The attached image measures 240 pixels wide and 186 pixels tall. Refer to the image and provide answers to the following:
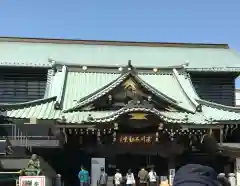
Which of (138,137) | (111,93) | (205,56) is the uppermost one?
(205,56)

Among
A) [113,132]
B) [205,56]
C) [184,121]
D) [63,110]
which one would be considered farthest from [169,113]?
[205,56]

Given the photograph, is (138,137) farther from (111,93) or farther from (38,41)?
(38,41)

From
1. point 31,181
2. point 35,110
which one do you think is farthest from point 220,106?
point 31,181

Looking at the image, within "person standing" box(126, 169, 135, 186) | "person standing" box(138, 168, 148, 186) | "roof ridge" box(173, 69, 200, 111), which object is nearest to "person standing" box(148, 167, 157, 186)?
"person standing" box(138, 168, 148, 186)

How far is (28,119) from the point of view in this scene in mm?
18672

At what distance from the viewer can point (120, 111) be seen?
57.9 ft

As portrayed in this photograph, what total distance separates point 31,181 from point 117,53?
12.5 meters

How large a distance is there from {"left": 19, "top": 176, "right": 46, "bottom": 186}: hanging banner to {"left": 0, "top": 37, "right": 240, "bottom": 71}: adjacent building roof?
868cm

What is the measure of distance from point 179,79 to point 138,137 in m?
5.06

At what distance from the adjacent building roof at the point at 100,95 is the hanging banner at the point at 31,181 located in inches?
129

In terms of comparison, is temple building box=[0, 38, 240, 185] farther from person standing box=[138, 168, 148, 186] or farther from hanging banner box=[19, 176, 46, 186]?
hanging banner box=[19, 176, 46, 186]

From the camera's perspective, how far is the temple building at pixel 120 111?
18.3m

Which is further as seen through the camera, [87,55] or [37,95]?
[87,55]

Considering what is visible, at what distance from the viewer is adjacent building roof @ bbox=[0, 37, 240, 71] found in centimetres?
2405
